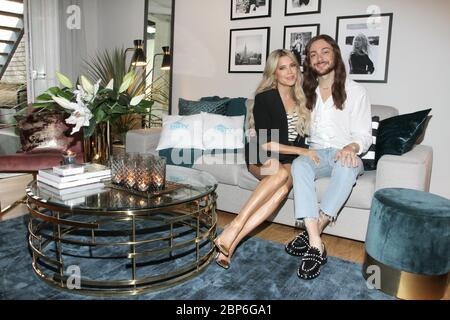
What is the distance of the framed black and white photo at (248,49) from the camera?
347cm

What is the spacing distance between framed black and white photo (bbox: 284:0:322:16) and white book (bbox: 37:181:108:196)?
7.43 ft

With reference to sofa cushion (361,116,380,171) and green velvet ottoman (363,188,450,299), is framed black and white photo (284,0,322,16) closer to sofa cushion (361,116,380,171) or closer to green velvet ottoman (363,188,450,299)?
sofa cushion (361,116,380,171)

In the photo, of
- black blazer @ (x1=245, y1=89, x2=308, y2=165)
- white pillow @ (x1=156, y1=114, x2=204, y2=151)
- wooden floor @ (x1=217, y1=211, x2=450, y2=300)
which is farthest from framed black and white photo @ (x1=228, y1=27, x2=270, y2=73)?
wooden floor @ (x1=217, y1=211, x2=450, y2=300)

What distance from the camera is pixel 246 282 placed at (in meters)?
1.85

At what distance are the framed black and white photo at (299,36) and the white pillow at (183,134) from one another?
3.41ft

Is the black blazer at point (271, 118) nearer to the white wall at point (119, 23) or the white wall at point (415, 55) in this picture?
the white wall at point (415, 55)

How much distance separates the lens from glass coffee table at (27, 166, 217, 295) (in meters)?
1.67

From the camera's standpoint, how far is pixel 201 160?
9.21 ft

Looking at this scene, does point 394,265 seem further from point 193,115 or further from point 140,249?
point 193,115

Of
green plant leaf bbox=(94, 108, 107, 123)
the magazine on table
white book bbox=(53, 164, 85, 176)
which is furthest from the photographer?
green plant leaf bbox=(94, 108, 107, 123)

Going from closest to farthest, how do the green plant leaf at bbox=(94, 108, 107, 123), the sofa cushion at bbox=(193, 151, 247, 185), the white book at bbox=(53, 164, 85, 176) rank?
the white book at bbox=(53, 164, 85, 176)
the green plant leaf at bbox=(94, 108, 107, 123)
the sofa cushion at bbox=(193, 151, 247, 185)

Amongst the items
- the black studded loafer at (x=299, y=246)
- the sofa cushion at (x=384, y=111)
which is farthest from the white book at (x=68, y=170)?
the sofa cushion at (x=384, y=111)

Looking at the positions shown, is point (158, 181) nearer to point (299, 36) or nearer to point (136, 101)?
point (136, 101)
